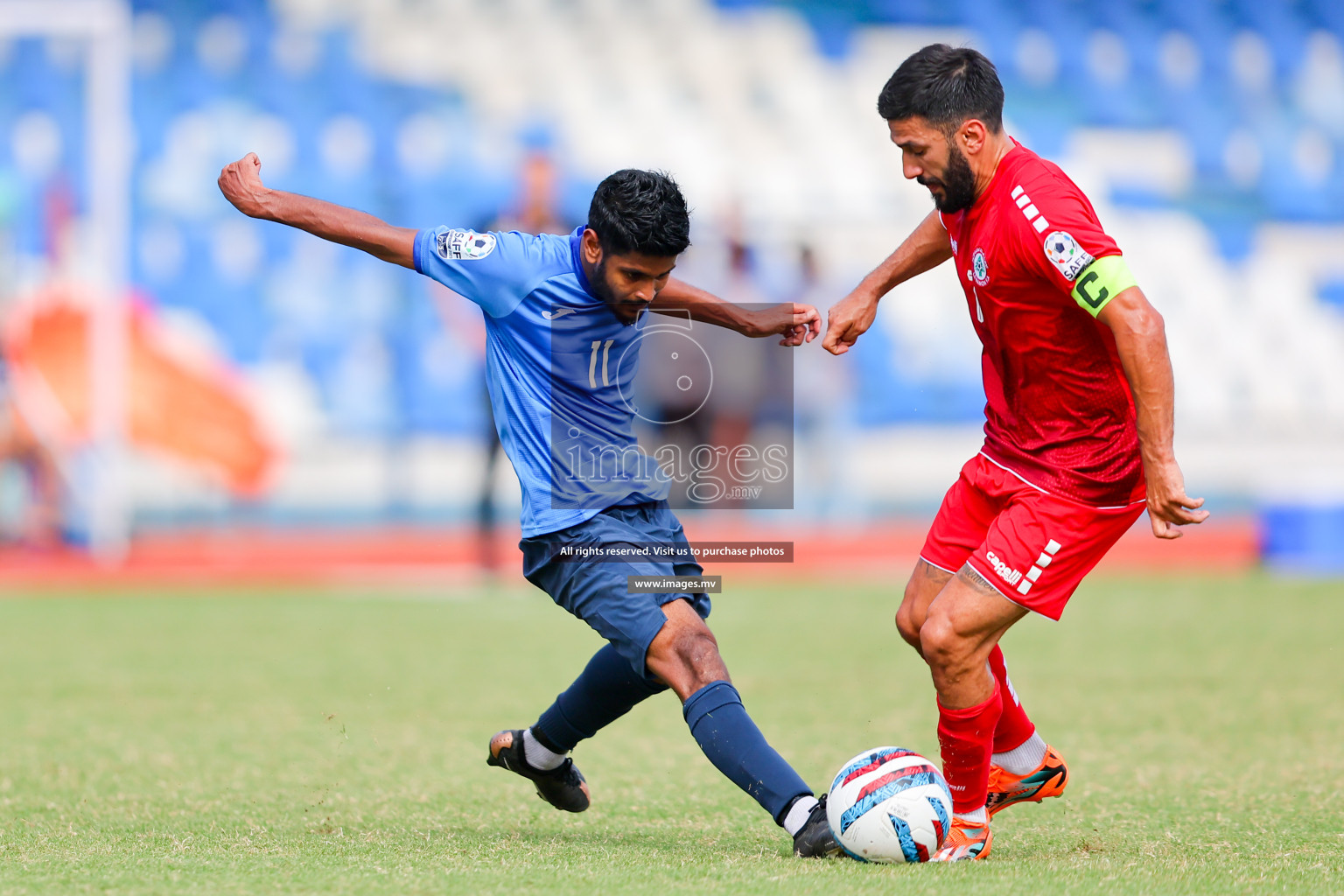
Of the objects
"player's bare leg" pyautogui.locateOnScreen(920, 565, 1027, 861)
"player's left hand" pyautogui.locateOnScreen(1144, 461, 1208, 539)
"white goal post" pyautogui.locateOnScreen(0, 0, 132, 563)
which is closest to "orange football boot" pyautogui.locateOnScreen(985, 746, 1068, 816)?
"player's bare leg" pyautogui.locateOnScreen(920, 565, 1027, 861)

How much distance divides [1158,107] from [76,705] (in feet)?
51.4

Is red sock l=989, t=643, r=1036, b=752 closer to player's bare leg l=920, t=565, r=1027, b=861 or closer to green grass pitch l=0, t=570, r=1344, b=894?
green grass pitch l=0, t=570, r=1344, b=894

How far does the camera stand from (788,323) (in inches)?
→ 178

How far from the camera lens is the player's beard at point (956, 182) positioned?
3.90 m

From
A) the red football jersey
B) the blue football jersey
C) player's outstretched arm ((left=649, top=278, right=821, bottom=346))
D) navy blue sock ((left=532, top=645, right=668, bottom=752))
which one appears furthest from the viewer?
player's outstretched arm ((left=649, top=278, right=821, bottom=346))

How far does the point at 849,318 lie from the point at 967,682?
114cm

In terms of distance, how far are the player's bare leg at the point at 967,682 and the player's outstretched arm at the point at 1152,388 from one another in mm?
494

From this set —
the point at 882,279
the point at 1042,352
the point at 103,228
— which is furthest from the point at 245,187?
the point at 103,228

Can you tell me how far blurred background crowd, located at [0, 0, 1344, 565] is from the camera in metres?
14.6

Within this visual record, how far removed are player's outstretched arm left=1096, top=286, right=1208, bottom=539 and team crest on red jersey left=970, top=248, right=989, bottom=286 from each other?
0.38 meters

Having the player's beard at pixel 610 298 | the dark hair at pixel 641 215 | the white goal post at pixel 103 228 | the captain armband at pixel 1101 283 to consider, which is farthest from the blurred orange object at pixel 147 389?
the captain armband at pixel 1101 283

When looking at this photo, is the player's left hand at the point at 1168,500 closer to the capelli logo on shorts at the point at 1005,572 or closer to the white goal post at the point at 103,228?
the capelli logo on shorts at the point at 1005,572

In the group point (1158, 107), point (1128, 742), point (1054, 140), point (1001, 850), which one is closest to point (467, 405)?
point (1054, 140)

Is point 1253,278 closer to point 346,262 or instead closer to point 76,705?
point 346,262
